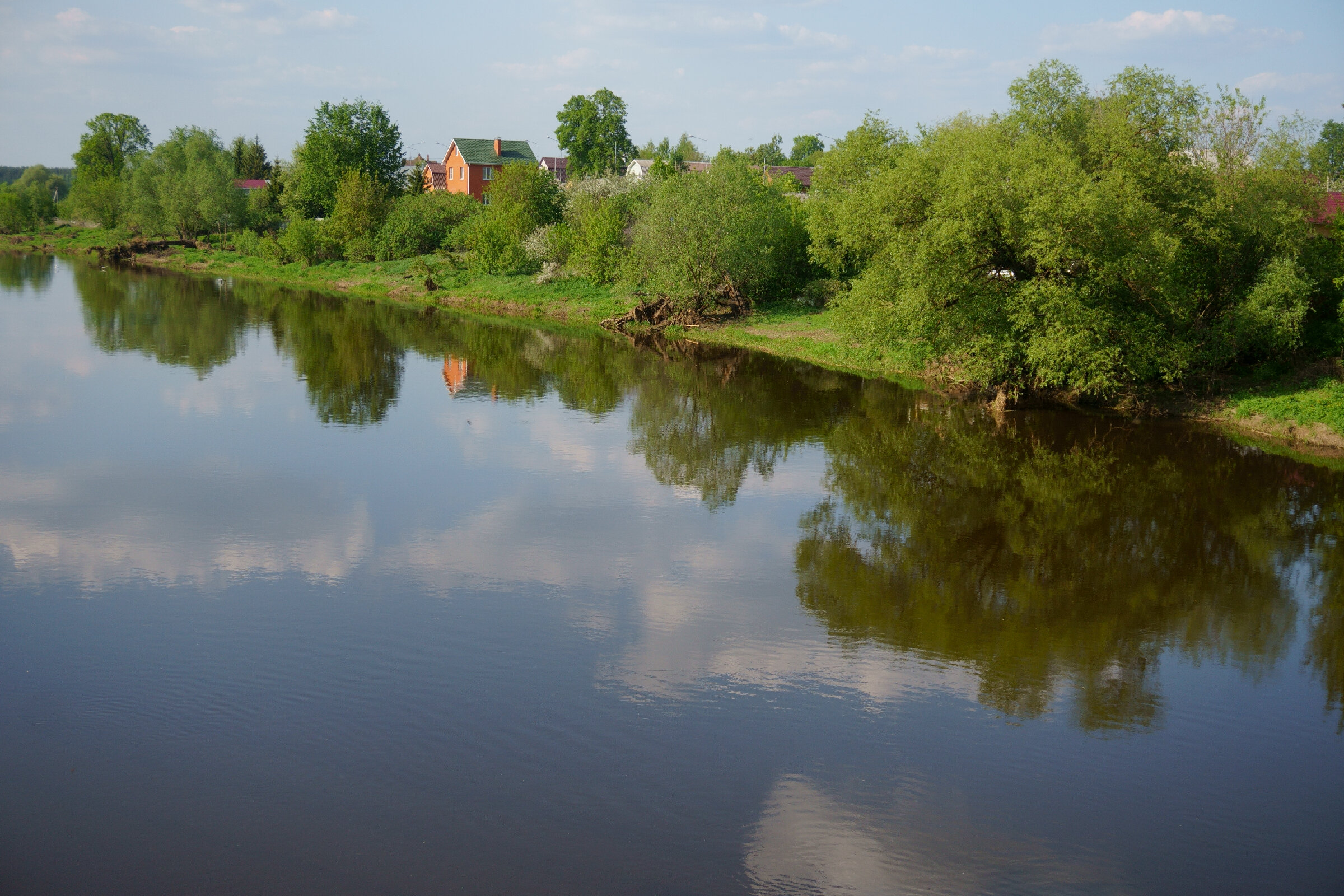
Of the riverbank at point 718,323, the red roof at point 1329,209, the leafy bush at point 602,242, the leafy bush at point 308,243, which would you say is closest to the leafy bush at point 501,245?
the riverbank at point 718,323

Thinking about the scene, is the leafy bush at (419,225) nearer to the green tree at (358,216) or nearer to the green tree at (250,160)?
the green tree at (358,216)

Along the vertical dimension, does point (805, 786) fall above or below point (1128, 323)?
below

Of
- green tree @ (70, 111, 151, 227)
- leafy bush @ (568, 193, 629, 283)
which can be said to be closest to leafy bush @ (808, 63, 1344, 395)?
leafy bush @ (568, 193, 629, 283)

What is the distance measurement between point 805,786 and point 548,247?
46316mm

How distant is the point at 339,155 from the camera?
71.4 metres

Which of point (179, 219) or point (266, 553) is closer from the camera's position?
point (266, 553)

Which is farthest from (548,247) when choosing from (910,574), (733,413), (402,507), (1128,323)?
(910,574)

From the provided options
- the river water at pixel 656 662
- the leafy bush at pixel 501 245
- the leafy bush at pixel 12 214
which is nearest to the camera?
the river water at pixel 656 662

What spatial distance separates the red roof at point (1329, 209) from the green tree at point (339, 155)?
56786 mm

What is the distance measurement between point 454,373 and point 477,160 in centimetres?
6180

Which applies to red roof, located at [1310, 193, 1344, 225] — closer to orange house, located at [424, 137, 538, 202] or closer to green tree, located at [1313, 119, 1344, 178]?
green tree, located at [1313, 119, 1344, 178]

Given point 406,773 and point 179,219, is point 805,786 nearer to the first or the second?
point 406,773

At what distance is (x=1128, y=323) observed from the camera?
979 inches

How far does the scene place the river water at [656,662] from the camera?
8312 millimetres
